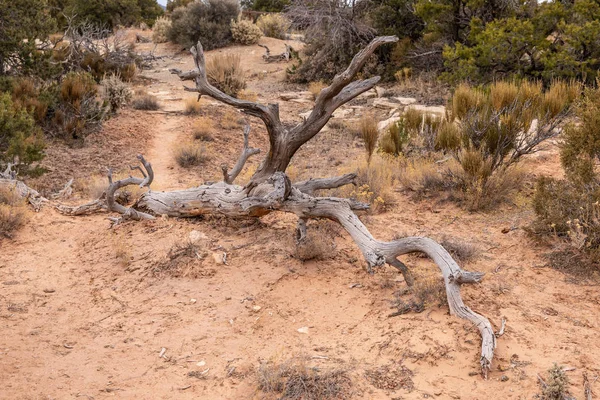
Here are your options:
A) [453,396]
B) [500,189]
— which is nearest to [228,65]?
[500,189]

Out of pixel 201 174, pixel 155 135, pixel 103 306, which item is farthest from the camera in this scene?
pixel 155 135

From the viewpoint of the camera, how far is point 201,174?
8.48 meters

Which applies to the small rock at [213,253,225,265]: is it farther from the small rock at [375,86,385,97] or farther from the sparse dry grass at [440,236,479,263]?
the small rock at [375,86,385,97]

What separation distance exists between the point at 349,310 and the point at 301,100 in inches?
369

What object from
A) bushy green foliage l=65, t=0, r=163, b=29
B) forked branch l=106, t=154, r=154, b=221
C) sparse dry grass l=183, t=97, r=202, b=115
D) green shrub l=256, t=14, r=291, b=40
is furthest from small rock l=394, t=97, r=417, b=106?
bushy green foliage l=65, t=0, r=163, b=29

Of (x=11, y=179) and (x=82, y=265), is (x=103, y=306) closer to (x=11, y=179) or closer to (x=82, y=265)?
(x=82, y=265)

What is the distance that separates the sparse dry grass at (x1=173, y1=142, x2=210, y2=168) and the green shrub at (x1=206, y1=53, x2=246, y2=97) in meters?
4.22

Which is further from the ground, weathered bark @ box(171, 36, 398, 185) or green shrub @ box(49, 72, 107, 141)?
weathered bark @ box(171, 36, 398, 185)

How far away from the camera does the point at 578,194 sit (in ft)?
15.9

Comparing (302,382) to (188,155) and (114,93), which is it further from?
(114,93)

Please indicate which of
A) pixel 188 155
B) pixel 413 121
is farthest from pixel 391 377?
pixel 188 155

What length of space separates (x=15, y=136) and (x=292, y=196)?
396 centimetres

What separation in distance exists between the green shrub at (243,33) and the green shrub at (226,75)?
21.8 ft

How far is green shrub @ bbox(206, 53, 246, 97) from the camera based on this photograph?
1302cm
